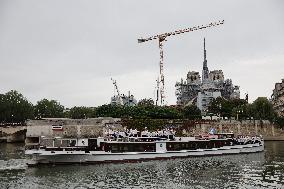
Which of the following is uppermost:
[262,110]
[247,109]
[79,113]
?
[79,113]

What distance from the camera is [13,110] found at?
441 feet

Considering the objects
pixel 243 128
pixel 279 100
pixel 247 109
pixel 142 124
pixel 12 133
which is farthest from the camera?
pixel 279 100

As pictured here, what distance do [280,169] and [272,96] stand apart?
133204 millimetres

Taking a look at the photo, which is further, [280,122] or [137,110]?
[280,122]

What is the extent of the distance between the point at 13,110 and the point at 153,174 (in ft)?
Answer: 303

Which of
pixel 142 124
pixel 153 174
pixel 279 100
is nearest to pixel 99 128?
pixel 142 124

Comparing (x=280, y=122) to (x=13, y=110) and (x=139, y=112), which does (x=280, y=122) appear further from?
(x=13, y=110)

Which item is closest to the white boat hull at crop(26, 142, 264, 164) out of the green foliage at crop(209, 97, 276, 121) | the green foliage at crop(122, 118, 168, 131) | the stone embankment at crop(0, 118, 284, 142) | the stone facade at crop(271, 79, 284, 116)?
the stone embankment at crop(0, 118, 284, 142)

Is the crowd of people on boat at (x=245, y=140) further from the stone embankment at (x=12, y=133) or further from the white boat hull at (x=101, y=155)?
the stone embankment at (x=12, y=133)

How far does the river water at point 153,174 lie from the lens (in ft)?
145

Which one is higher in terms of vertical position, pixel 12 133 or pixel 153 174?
pixel 12 133

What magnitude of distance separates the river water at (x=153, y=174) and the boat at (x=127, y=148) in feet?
6.51

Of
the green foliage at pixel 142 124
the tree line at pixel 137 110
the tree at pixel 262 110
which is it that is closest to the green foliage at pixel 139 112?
the tree line at pixel 137 110

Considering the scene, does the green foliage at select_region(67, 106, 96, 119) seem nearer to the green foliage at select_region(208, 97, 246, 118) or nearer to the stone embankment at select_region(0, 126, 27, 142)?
the green foliage at select_region(208, 97, 246, 118)
